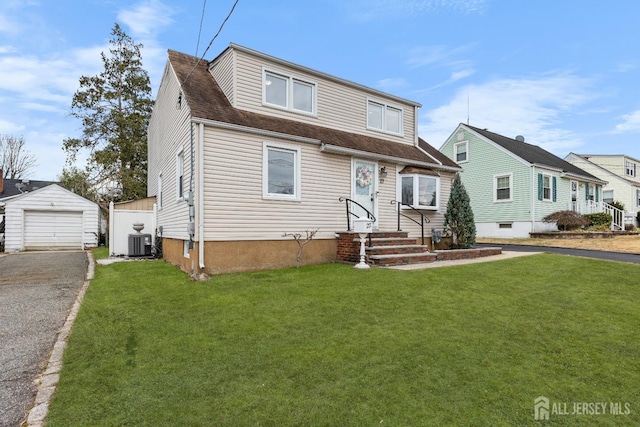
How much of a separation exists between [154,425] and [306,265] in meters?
6.83

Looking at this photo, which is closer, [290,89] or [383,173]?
[290,89]

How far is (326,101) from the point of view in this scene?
35.6 ft

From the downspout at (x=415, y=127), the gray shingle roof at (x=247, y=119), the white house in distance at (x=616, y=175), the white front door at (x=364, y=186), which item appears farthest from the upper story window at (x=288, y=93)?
the white house in distance at (x=616, y=175)

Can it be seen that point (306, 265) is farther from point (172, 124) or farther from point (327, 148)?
point (172, 124)

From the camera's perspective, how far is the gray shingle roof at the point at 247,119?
846cm

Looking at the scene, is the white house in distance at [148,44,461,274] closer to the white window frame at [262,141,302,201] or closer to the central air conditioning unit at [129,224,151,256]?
the white window frame at [262,141,302,201]

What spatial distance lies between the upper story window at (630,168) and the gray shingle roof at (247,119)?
1234 inches

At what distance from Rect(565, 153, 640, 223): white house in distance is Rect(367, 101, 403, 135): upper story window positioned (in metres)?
24.3

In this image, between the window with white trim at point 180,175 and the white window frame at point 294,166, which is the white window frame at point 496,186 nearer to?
the white window frame at point 294,166

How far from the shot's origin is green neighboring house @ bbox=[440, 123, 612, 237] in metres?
18.9

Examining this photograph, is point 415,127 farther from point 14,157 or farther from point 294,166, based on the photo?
point 14,157

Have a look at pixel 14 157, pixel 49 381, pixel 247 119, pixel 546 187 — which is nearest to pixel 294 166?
pixel 247 119

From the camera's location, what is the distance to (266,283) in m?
6.90

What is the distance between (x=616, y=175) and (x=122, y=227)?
35.6m
